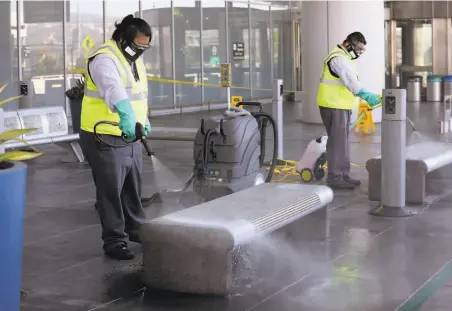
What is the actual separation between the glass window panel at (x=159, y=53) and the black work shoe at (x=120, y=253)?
1668 centimetres

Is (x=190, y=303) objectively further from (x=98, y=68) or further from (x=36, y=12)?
(x=36, y=12)

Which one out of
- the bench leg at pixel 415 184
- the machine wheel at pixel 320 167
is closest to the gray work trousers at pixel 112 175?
the bench leg at pixel 415 184

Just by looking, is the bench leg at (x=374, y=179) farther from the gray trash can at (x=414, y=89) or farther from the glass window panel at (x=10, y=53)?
the gray trash can at (x=414, y=89)

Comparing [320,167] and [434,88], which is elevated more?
[434,88]

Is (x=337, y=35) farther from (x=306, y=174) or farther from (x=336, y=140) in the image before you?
(x=336, y=140)

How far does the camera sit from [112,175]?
232 inches

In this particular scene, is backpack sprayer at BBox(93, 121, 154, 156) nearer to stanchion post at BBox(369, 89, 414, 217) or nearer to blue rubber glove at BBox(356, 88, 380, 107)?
stanchion post at BBox(369, 89, 414, 217)

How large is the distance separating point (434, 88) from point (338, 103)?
59.0ft

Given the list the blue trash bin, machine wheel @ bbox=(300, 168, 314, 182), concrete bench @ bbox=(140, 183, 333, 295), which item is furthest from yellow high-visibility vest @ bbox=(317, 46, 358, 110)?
the blue trash bin

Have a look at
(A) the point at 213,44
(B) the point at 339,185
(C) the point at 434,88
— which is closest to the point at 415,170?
(B) the point at 339,185

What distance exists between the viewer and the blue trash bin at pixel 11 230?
12.5 feet

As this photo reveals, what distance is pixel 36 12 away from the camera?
19.2 m

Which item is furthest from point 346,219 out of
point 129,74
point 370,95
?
point 129,74

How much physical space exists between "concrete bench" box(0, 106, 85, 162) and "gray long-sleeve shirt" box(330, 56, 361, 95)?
456 cm
